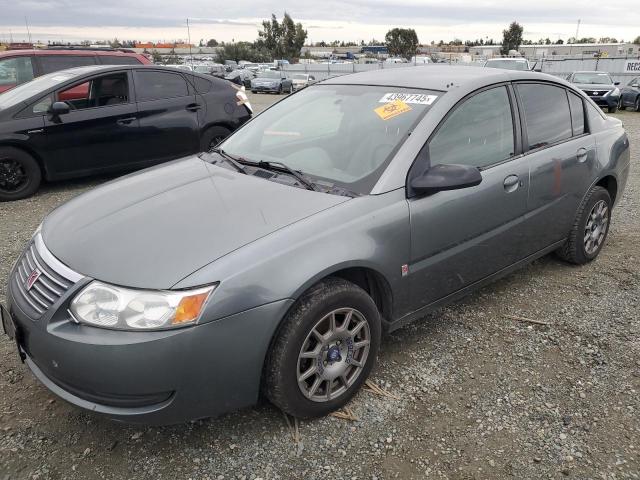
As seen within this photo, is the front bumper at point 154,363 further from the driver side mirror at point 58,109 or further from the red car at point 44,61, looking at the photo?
the red car at point 44,61

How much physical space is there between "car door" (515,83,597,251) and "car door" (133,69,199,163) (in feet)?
15.6

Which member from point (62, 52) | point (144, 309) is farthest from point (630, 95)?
point (144, 309)

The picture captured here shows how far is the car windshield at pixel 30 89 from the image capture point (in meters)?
6.18

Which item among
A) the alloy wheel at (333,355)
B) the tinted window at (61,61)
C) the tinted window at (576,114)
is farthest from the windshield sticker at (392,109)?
the tinted window at (61,61)

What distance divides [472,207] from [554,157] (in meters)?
1.02

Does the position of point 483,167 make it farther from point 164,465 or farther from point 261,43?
point 261,43

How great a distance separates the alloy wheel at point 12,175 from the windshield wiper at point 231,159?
3837mm

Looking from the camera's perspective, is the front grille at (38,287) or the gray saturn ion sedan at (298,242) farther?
the front grille at (38,287)

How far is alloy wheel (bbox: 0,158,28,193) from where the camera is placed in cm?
607

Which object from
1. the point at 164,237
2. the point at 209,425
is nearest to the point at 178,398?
the point at 209,425

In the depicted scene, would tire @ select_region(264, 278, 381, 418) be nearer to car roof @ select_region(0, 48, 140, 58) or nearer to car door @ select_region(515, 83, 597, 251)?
car door @ select_region(515, 83, 597, 251)

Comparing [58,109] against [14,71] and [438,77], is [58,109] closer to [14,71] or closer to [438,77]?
[14,71]

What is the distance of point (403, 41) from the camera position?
80.8 meters

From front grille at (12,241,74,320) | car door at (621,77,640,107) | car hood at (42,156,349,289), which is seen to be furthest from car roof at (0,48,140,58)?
car door at (621,77,640,107)
